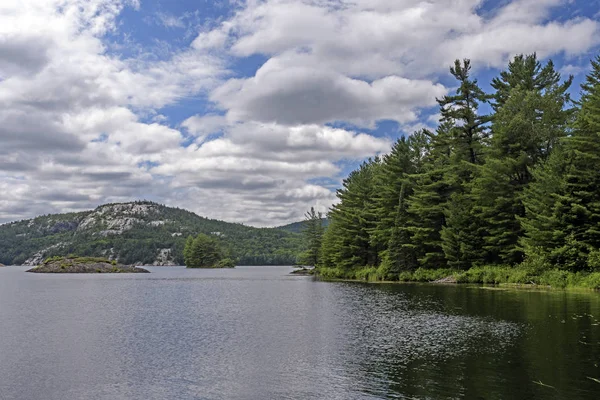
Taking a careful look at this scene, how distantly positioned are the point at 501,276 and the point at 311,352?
42.2 meters

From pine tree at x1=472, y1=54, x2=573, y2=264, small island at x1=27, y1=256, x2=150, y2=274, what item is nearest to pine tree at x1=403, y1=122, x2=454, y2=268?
pine tree at x1=472, y1=54, x2=573, y2=264

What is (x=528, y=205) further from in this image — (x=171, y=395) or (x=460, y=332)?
(x=171, y=395)

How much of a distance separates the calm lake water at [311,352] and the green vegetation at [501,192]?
48.4 ft

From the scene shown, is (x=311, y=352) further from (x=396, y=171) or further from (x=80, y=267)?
(x=80, y=267)

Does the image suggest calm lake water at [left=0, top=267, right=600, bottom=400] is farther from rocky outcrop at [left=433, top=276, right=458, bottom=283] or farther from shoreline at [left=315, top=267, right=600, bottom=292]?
rocky outcrop at [left=433, top=276, right=458, bottom=283]

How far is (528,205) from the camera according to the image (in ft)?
173

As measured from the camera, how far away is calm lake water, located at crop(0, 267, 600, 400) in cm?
1598

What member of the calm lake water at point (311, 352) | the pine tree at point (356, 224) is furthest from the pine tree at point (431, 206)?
the calm lake water at point (311, 352)

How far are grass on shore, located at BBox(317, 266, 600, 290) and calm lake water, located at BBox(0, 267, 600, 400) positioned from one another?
38.7 feet

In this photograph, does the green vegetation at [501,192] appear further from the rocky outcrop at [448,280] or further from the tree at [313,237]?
the tree at [313,237]

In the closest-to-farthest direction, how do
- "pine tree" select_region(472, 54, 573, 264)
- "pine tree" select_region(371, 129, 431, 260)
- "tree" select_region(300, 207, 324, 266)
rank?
1. "pine tree" select_region(472, 54, 573, 264)
2. "pine tree" select_region(371, 129, 431, 260)
3. "tree" select_region(300, 207, 324, 266)

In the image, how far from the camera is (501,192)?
59.7 metres

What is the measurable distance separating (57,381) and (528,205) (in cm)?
4860

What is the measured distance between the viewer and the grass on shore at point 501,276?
4744cm
